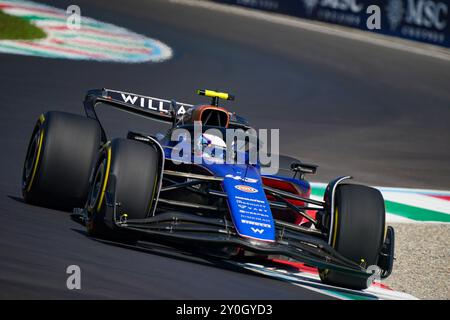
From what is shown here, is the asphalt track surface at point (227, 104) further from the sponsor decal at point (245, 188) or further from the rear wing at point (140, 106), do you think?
the rear wing at point (140, 106)

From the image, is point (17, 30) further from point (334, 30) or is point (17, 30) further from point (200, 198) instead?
point (200, 198)

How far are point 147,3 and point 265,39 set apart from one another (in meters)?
3.89

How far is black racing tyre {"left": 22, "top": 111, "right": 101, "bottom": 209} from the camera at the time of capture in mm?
8727

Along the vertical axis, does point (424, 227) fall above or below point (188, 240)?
below

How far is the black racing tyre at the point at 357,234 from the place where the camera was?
820 centimetres

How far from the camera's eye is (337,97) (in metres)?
20.2

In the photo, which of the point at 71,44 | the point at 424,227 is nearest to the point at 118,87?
the point at 71,44

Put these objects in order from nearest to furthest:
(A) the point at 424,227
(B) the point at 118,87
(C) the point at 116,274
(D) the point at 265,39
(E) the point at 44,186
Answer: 1. (C) the point at 116,274
2. (E) the point at 44,186
3. (A) the point at 424,227
4. (B) the point at 118,87
5. (D) the point at 265,39

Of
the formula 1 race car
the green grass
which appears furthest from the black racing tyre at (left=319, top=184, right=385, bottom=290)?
the green grass

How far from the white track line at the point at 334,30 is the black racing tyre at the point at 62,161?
752 inches

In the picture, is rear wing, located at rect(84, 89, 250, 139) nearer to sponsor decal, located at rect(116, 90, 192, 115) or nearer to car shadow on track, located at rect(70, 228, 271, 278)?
sponsor decal, located at rect(116, 90, 192, 115)

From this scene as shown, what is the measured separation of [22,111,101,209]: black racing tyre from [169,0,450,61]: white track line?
19.1 metres

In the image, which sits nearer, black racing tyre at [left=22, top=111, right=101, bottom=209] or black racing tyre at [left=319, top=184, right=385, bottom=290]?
black racing tyre at [left=319, top=184, right=385, bottom=290]

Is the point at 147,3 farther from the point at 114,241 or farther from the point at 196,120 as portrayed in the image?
the point at 114,241
